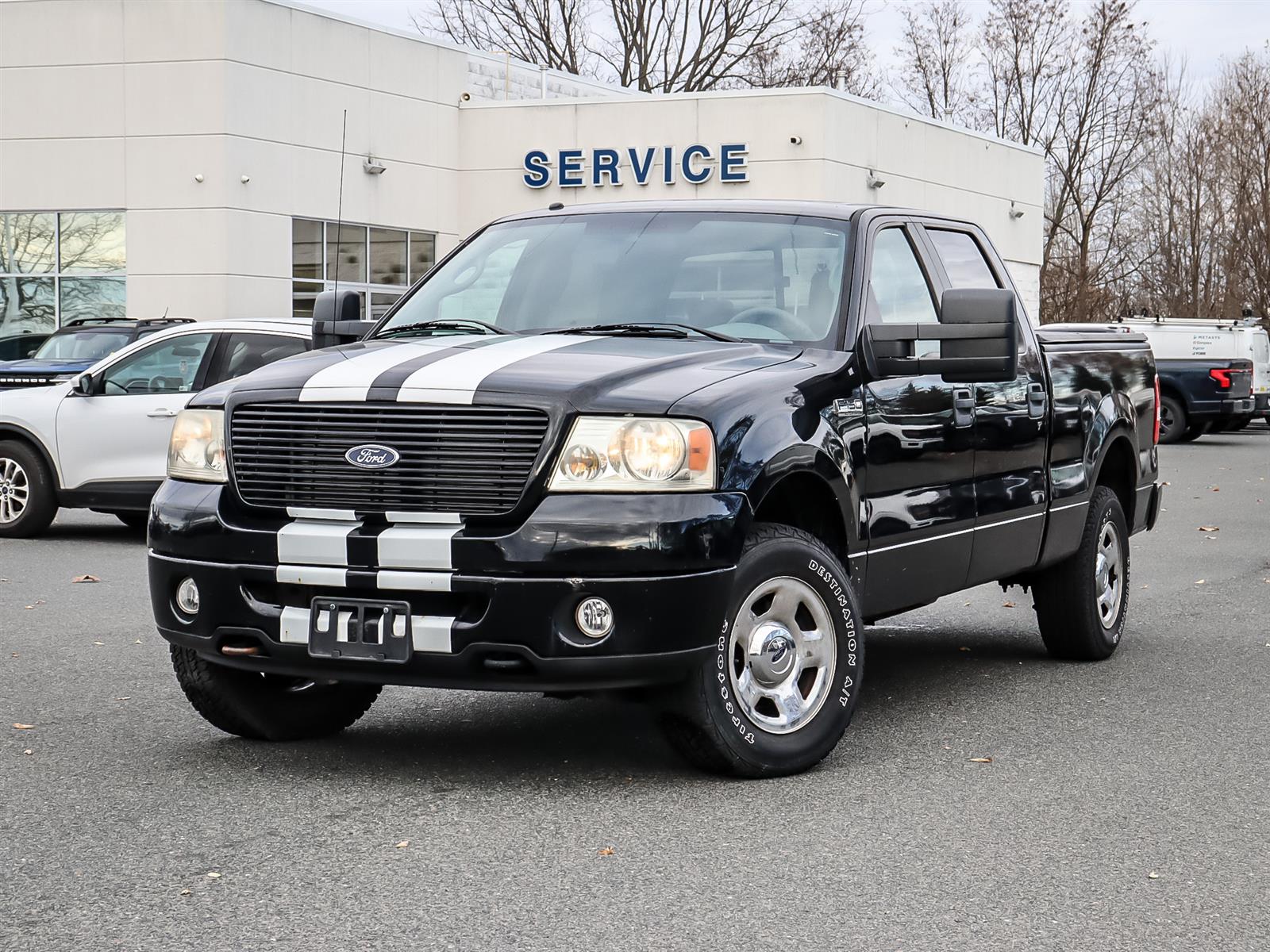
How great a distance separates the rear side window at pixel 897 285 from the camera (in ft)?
21.0

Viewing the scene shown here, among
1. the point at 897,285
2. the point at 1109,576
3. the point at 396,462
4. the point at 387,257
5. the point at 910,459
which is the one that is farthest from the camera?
the point at 387,257

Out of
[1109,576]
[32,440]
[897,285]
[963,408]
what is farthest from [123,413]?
[963,408]

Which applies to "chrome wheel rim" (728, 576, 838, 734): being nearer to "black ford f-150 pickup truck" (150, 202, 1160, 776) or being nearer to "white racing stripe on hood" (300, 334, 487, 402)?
"black ford f-150 pickup truck" (150, 202, 1160, 776)

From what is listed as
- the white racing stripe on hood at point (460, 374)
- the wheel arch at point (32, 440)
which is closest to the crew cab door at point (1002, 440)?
the white racing stripe on hood at point (460, 374)

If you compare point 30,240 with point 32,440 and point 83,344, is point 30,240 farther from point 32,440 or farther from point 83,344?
point 32,440

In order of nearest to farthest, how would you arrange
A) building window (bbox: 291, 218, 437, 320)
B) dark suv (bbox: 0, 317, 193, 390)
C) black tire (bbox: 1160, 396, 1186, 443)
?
dark suv (bbox: 0, 317, 193, 390) → black tire (bbox: 1160, 396, 1186, 443) → building window (bbox: 291, 218, 437, 320)

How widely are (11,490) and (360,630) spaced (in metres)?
9.19

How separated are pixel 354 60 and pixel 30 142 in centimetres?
593

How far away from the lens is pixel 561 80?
133 feet

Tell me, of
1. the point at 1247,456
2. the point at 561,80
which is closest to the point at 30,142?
the point at 561,80

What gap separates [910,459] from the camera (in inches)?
246

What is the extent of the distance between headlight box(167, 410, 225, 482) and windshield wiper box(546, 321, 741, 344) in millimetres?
1197

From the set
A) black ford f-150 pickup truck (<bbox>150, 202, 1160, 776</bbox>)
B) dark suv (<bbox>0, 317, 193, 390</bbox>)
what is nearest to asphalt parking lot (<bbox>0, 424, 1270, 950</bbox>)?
black ford f-150 pickup truck (<bbox>150, 202, 1160, 776</bbox>)

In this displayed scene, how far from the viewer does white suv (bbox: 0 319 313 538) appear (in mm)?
12859
